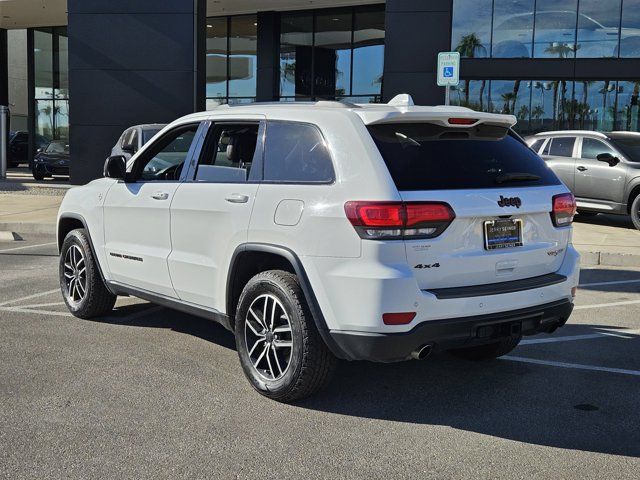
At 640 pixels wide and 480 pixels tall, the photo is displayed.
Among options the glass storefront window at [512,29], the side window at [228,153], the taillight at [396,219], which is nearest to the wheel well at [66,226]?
the side window at [228,153]

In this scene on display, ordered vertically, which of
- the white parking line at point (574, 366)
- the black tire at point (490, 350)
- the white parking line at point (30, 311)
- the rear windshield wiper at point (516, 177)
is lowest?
the white parking line at point (30, 311)

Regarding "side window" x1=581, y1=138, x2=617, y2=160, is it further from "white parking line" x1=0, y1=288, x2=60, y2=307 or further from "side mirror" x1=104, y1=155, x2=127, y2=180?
"side mirror" x1=104, y1=155, x2=127, y2=180

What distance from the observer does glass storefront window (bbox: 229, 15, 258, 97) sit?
2780 centimetres

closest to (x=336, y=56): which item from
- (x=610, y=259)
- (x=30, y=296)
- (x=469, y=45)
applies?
(x=469, y=45)

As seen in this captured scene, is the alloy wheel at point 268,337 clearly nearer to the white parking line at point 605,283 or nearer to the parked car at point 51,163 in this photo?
the white parking line at point 605,283

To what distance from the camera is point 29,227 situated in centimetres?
1266

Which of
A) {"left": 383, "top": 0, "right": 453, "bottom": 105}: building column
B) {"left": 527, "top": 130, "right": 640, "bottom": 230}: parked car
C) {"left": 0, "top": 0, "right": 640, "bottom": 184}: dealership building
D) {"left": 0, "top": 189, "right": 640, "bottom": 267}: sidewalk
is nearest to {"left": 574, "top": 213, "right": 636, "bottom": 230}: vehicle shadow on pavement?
{"left": 0, "top": 189, "right": 640, "bottom": 267}: sidewalk

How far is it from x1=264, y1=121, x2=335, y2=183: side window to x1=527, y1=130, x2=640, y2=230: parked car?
9.99m

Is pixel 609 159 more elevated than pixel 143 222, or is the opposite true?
pixel 609 159

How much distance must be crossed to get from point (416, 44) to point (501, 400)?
16624mm

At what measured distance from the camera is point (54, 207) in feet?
51.7

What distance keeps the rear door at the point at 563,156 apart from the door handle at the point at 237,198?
10550 mm

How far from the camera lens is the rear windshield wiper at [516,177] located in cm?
437

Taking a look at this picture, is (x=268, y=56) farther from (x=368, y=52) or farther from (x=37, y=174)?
(x=37, y=174)
